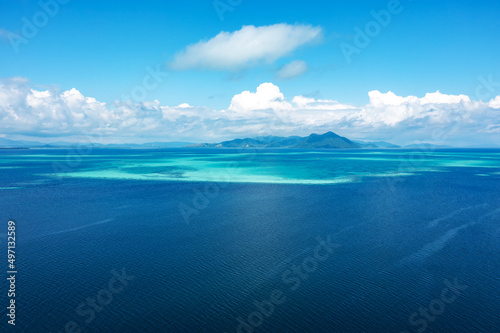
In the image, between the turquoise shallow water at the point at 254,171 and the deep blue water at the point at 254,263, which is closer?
the deep blue water at the point at 254,263

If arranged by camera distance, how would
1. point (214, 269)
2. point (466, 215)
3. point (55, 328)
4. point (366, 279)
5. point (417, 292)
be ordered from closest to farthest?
point (55, 328), point (417, 292), point (366, 279), point (214, 269), point (466, 215)

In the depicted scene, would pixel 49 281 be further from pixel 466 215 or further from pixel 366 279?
pixel 466 215

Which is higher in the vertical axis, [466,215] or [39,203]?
[39,203]

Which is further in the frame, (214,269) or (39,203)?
(39,203)

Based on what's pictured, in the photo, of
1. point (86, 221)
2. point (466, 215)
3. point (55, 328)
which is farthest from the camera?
point (466, 215)

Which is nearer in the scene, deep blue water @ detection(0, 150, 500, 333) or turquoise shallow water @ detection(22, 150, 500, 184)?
deep blue water @ detection(0, 150, 500, 333)

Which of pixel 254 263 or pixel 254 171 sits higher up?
pixel 254 171

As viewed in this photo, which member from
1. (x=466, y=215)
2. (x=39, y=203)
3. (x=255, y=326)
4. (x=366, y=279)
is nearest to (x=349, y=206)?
(x=466, y=215)

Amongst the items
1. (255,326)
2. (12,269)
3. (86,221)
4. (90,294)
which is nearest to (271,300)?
(255,326)

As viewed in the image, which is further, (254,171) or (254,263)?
(254,171)

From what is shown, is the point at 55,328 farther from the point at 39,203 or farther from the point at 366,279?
the point at 39,203
